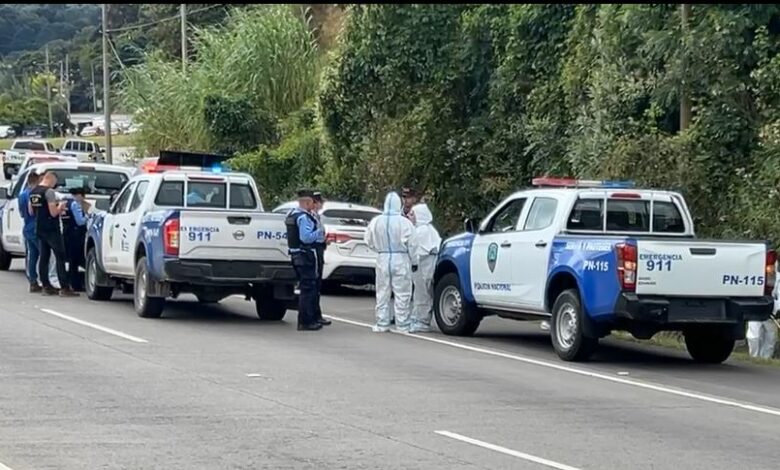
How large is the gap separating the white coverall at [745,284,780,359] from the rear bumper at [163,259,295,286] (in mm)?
5627

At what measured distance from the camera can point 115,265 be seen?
773 inches

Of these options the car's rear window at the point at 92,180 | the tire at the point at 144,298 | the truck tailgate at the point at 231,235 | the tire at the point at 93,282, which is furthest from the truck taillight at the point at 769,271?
the car's rear window at the point at 92,180

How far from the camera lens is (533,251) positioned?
52.0 ft

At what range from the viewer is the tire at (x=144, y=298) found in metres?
18.1

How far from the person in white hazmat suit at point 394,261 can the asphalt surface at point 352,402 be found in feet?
2.21

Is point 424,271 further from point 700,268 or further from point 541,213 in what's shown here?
point 700,268

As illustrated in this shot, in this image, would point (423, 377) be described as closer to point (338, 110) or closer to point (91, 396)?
point (91, 396)

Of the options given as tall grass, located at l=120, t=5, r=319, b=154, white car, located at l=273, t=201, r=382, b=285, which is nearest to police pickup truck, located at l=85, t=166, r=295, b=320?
white car, located at l=273, t=201, r=382, b=285

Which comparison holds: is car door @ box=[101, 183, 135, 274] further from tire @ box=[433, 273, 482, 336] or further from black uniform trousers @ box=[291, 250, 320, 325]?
tire @ box=[433, 273, 482, 336]

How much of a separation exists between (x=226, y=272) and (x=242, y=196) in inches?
91.9

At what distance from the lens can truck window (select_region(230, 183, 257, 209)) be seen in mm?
19688

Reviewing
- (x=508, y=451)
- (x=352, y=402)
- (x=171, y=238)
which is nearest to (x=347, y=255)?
(x=171, y=238)

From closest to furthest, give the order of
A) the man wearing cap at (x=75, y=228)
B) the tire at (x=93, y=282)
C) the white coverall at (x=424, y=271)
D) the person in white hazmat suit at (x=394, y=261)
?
the person in white hazmat suit at (x=394, y=261), the white coverall at (x=424, y=271), the tire at (x=93, y=282), the man wearing cap at (x=75, y=228)

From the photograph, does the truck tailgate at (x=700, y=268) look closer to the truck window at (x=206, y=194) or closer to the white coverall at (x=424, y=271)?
the white coverall at (x=424, y=271)
